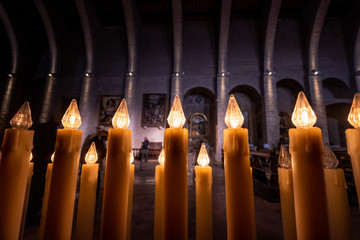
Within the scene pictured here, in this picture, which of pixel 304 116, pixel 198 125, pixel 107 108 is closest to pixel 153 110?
pixel 107 108

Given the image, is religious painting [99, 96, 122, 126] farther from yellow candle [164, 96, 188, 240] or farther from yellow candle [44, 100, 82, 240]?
yellow candle [164, 96, 188, 240]

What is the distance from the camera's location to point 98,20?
29.7ft

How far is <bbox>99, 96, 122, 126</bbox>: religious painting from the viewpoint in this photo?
8680mm

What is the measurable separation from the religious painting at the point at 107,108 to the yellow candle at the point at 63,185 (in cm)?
862

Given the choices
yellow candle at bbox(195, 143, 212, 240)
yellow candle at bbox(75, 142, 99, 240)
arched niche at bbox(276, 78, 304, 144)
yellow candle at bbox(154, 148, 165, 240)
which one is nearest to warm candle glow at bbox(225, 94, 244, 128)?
yellow candle at bbox(195, 143, 212, 240)

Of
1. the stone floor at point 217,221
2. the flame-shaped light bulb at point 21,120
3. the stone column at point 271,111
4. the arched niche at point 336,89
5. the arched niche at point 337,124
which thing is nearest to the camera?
the flame-shaped light bulb at point 21,120

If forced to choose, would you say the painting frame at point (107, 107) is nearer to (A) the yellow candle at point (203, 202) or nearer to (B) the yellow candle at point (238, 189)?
(A) the yellow candle at point (203, 202)

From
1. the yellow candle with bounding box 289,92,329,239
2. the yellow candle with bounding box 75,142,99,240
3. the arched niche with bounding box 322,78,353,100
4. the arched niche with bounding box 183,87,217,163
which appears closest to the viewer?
the yellow candle with bounding box 289,92,329,239

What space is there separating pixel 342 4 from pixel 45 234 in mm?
13134

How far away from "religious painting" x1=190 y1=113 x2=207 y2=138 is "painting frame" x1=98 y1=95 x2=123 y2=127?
4768 millimetres

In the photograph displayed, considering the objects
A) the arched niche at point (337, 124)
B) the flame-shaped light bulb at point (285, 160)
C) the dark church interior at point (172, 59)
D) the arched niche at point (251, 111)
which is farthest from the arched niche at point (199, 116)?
the flame-shaped light bulb at point (285, 160)

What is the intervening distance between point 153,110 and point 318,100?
8.09 meters

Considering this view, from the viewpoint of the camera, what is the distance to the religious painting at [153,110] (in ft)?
28.5

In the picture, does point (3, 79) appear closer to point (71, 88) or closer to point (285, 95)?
point (71, 88)
